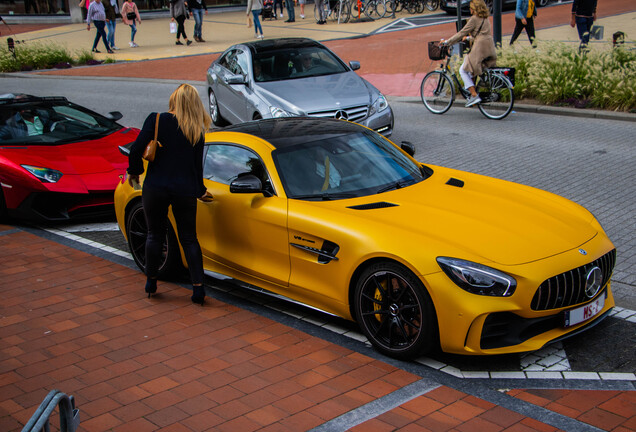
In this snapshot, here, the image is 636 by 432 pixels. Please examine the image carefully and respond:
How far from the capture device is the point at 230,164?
6320mm

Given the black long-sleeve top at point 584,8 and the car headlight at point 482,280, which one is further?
the black long-sleeve top at point 584,8

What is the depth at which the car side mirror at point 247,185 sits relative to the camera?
18.9ft

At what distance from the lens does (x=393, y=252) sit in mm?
4863

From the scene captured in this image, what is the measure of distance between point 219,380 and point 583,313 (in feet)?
7.94

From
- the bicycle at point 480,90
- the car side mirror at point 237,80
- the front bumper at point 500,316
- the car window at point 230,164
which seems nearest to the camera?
the front bumper at point 500,316

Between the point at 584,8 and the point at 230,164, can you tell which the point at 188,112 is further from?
the point at 584,8

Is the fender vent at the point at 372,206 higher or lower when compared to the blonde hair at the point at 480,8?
lower

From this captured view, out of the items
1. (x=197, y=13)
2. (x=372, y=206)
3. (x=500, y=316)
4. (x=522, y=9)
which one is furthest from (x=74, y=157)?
(x=197, y=13)

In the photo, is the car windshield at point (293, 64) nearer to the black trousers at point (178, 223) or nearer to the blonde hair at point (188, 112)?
the blonde hair at point (188, 112)

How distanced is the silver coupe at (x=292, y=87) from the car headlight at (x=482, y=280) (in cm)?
658

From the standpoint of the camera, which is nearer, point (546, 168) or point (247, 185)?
point (247, 185)

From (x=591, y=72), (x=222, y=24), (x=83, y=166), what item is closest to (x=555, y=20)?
(x=591, y=72)

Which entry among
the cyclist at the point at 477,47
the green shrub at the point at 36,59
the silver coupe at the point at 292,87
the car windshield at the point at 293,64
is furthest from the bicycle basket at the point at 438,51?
the green shrub at the point at 36,59

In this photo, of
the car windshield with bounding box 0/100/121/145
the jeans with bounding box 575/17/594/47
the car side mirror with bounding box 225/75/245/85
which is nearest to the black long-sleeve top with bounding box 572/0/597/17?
the jeans with bounding box 575/17/594/47
